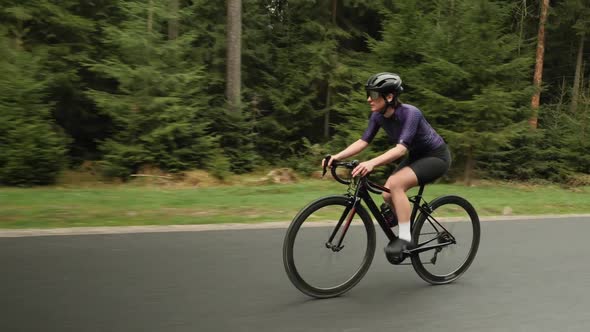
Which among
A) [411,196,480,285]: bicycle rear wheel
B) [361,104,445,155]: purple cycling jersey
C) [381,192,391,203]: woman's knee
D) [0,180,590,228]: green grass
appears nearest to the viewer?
[361,104,445,155]: purple cycling jersey

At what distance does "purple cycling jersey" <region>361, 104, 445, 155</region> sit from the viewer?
4.34 m

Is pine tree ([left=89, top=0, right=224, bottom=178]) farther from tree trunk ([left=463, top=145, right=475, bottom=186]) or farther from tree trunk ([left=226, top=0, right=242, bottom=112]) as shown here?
tree trunk ([left=463, top=145, right=475, bottom=186])

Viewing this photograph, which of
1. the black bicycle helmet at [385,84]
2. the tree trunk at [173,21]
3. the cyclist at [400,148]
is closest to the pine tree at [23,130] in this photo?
the tree trunk at [173,21]

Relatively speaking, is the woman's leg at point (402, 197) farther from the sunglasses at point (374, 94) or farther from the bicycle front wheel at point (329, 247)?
the sunglasses at point (374, 94)

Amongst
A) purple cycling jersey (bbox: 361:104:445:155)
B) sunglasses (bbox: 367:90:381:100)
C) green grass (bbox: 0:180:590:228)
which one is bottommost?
green grass (bbox: 0:180:590:228)

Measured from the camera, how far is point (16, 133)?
1342 centimetres

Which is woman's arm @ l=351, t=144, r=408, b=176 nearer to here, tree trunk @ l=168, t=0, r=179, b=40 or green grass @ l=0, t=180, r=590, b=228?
green grass @ l=0, t=180, r=590, b=228

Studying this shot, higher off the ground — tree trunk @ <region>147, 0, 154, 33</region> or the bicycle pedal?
tree trunk @ <region>147, 0, 154, 33</region>

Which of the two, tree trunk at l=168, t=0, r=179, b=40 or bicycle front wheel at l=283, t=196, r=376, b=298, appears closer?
bicycle front wheel at l=283, t=196, r=376, b=298

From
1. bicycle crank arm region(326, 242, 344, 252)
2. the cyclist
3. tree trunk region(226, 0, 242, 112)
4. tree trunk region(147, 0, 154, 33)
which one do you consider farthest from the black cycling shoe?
tree trunk region(226, 0, 242, 112)

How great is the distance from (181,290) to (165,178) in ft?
38.2

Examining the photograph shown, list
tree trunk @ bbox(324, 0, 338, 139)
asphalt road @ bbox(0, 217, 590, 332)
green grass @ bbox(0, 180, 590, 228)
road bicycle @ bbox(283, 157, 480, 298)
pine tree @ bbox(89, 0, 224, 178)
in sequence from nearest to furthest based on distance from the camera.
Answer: asphalt road @ bbox(0, 217, 590, 332)
road bicycle @ bbox(283, 157, 480, 298)
green grass @ bbox(0, 180, 590, 228)
pine tree @ bbox(89, 0, 224, 178)
tree trunk @ bbox(324, 0, 338, 139)

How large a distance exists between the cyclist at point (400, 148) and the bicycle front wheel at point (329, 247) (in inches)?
11.7

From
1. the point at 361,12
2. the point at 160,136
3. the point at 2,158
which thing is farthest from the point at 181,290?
the point at 361,12
